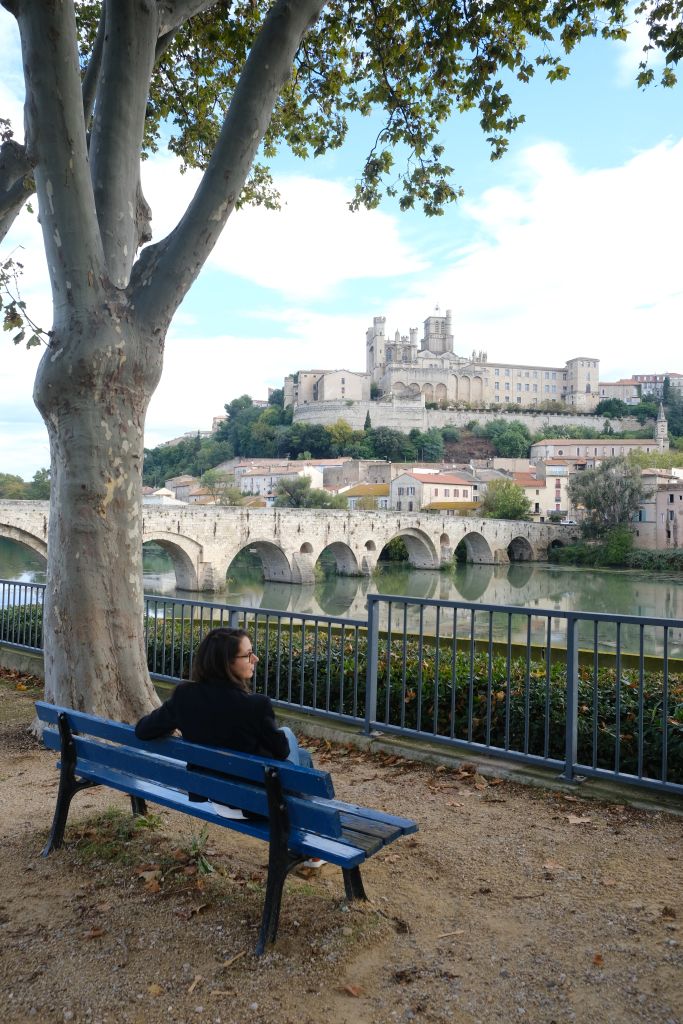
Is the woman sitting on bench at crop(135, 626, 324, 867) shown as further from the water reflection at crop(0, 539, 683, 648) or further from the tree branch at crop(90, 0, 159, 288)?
the water reflection at crop(0, 539, 683, 648)

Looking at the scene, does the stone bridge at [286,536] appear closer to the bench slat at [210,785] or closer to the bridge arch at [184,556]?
the bridge arch at [184,556]

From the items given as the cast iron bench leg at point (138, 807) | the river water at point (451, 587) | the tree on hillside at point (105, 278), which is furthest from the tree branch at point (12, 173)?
the river water at point (451, 587)

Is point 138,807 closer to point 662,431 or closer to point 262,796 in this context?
point 262,796

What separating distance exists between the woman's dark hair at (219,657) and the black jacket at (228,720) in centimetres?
2

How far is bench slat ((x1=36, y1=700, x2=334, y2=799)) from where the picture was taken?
90.0 inches

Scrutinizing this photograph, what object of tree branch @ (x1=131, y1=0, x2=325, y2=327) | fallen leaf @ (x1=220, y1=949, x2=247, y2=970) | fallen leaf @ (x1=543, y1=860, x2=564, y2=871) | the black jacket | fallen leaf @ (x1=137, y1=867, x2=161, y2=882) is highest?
tree branch @ (x1=131, y1=0, x2=325, y2=327)

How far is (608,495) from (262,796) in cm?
5404

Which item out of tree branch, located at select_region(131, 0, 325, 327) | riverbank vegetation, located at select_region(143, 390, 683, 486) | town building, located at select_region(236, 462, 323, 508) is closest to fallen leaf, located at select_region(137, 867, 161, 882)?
tree branch, located at select_region(131, 0, 325, 327)

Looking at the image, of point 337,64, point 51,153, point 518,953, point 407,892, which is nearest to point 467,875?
point 407,892

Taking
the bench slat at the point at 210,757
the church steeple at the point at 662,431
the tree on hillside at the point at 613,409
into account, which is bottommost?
the bench slat at the point at 210,757

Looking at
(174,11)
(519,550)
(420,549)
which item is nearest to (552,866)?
(174,11)

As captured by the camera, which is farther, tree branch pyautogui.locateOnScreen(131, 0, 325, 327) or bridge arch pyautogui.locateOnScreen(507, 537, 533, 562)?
bridge arch pyautogui.locateOnScreen(507, 537, 533, 562)

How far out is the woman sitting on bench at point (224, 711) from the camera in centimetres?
264

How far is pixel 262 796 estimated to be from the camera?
2408mm
